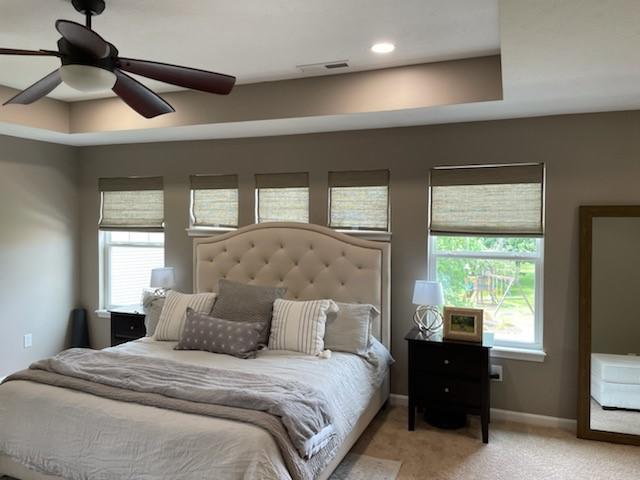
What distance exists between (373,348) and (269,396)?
1.38m

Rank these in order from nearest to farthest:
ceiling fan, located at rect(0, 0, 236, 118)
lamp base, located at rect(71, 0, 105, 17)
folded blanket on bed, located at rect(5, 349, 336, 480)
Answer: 1. ceiling fan, located at rect(0, 0, 236, 118)
2. folded blanket on bed, located at rect(5, 349, 336, 480)
3. lamp base, located at rect(71, 0, 105, 17)

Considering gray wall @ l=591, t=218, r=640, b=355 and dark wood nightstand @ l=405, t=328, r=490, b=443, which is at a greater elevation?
gray wall @ l=591, t=218, r=640, b=355

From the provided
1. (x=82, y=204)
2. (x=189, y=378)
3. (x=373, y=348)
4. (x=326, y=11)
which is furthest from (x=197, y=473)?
(x=82, y=204)

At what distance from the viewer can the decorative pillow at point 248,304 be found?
3.53 metres

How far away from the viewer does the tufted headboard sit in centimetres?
384

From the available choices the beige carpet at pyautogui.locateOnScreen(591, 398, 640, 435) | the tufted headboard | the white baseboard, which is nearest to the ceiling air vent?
the tufted headboard

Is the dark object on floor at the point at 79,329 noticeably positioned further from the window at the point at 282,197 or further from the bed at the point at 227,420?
the window at the point at 282,197

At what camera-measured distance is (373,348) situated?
3.56 meters

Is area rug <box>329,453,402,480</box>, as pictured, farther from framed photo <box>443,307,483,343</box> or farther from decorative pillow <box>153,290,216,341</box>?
decorative pillow <box>153,290,216,341</box>

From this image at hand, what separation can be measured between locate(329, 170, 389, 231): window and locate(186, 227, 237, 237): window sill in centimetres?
105

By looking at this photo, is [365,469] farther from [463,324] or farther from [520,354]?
[520,354]

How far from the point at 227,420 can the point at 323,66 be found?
2348 mm

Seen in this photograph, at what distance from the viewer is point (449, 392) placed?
338 cm

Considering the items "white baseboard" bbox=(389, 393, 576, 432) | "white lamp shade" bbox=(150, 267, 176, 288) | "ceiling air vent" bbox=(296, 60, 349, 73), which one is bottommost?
A: "white baseboard" bbox=(389, 393, 576, 432)
